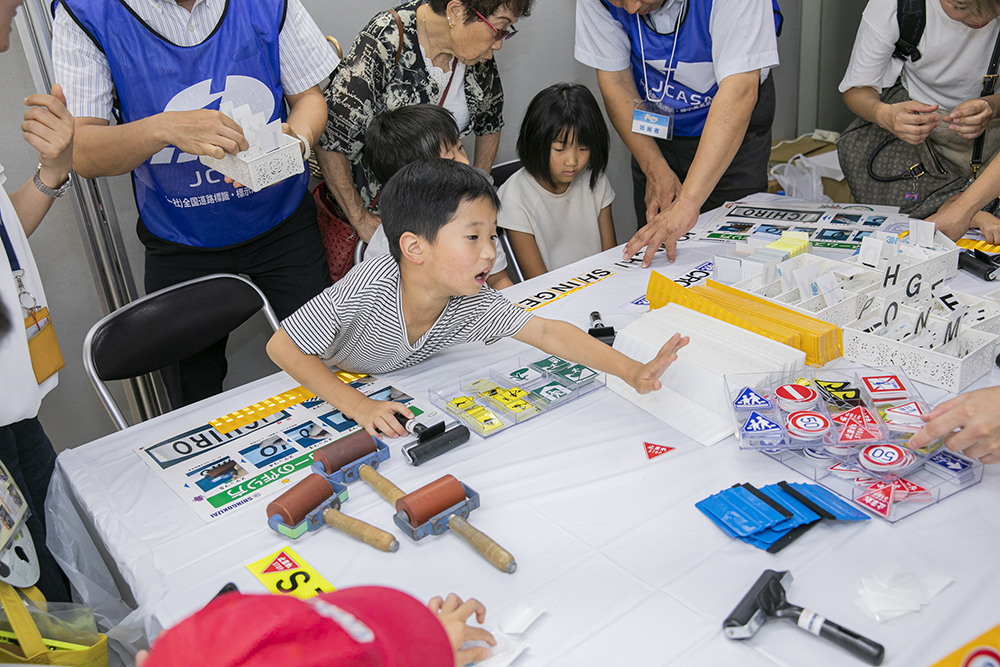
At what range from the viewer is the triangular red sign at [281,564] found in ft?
3.82

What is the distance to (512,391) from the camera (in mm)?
1612

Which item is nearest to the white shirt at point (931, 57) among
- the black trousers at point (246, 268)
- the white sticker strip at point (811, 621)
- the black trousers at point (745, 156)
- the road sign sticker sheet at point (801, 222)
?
the black trousers at point (745, 156)

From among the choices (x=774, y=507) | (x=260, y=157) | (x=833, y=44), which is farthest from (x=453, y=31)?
(x=833, y=44)

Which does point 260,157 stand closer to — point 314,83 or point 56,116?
point 56,116

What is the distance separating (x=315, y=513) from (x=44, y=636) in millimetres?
536

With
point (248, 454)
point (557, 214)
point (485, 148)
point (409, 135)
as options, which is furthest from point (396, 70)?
point (248, 454)

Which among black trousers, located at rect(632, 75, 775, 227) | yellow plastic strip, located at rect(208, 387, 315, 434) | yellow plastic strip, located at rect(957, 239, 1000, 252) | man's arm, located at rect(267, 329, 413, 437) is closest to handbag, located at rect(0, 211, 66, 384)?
yellow plastic strip, located at rect(208, 387, 315, 434)

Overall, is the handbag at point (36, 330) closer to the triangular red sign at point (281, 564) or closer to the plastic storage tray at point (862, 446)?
the triangular red sign at point (281, 564)

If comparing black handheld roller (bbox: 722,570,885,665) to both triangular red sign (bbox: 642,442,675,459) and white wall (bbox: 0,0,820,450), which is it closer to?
triangular red sign (bbox: 642,442,675,459)

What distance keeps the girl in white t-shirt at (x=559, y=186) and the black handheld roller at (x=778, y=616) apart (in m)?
1.98

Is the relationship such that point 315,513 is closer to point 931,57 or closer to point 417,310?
point 417,310

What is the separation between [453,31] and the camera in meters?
2.42

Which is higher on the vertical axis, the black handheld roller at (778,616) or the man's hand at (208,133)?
the man's hand at (208,133)

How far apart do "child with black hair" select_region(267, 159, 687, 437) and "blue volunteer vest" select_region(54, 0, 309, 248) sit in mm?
691
